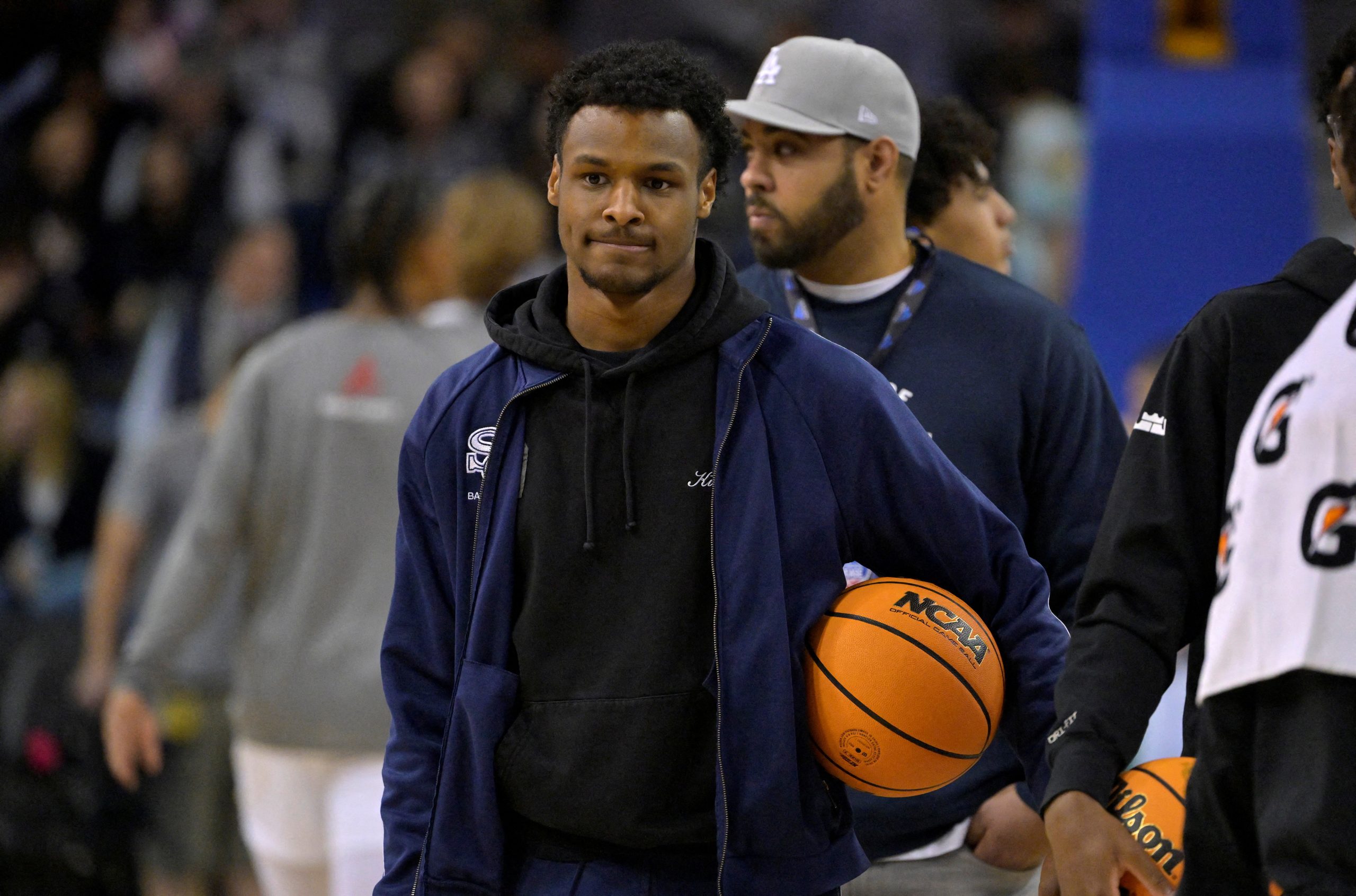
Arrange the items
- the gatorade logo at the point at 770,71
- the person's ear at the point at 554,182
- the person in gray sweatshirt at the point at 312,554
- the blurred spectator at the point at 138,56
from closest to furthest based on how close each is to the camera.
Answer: the person's ear at the point at 554,182 < the gatorade logo at the point at 770,71 < the person in gray sweatshirt at the point at 312,554 < the blurred spectator at the point at 138,56

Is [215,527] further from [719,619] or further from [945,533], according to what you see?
[945,533]

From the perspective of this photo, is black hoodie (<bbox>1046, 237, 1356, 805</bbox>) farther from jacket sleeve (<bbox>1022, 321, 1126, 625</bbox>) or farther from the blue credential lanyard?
the blue credential lanyard

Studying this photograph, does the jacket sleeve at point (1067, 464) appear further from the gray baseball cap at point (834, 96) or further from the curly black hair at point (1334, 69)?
the curly black hair at point (1334, 69)

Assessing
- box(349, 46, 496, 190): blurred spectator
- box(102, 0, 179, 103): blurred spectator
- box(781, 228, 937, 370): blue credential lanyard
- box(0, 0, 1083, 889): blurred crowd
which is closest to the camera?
box(781, 228, 937, 370): blue credential lanyard

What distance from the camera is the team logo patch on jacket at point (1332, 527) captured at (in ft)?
6.23

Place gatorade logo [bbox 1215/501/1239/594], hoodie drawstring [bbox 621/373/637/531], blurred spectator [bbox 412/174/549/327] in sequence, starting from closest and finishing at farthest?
gatorade logo [bbox 1215/501/1239/594] → hoodie drawstring [bbox 621/373/637/531] → blurred spectator [bbox 412/174/549/327]

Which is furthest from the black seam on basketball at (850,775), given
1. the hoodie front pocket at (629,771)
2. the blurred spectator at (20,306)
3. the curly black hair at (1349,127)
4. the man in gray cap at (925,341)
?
the blurred spectator at (20,306)

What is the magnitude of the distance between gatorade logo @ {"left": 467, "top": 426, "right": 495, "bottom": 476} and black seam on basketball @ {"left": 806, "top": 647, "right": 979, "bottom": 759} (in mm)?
652

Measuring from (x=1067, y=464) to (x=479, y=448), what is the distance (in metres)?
1.34

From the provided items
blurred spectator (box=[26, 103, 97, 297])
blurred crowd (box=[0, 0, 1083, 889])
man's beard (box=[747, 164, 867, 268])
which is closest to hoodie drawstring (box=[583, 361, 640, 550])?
man's beard (box=[747, 164, 867, 268])

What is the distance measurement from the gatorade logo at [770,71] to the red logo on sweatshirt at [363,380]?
175 centimetres

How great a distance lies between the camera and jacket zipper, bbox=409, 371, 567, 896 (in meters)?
2.85

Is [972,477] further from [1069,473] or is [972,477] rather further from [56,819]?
[56,819]

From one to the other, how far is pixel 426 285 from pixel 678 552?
2849 millimetres
